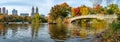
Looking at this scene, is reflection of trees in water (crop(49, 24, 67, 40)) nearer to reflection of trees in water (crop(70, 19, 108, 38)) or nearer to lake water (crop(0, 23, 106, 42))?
lake water (crop(0, 23, 106, 42))

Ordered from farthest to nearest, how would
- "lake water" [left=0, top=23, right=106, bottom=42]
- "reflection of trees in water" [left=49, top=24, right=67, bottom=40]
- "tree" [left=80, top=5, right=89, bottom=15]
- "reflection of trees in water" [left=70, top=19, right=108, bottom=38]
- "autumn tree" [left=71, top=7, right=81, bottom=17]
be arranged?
"autumn tree" [left=71, top=7, right=81, bottom=17], "tree" [left=80, top=5, right=89, bottom=15], "reflection of trees in water" [left=70, top=19, right=108, bottom=38], "reflection of trees in water" [left=49, top=24, right=67, bottom=40], "lake water" [left=0, top=23, right=106, bottom=42]

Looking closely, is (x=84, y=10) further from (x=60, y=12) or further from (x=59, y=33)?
(x=59, y=33)

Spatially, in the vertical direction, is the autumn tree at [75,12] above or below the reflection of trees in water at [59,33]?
above

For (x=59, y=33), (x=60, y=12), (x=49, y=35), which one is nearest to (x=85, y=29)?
(x=59, y=33)

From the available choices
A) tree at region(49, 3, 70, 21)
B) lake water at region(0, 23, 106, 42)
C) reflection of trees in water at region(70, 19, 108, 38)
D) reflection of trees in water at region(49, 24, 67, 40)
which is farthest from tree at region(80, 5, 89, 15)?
lake water at region(0, 23, 106, 42)

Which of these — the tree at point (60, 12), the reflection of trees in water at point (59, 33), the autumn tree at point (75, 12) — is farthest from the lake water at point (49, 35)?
the autumn tree at point (75, 12)

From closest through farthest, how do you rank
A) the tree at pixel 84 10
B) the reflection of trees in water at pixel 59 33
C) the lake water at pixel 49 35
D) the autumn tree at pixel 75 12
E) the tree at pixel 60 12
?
the lake water at pixel 49 35
the reflection of trees in water at pixel 59 33
the tree at pixel 84 10
the tree at pixel 60 12
the autumn tree at pixel 75 12

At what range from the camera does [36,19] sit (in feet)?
417

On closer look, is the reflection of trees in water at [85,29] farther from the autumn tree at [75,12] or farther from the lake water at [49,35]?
the autumn tree at [75,12]

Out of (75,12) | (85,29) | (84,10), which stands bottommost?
(85,29)

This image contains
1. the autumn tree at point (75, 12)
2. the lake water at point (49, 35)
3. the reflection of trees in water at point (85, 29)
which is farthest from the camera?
the autumn tree at point (75, 12)

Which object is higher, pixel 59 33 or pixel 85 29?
pixel 59 33

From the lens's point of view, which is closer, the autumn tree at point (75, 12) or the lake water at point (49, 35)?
the lake water at point (49, 35)

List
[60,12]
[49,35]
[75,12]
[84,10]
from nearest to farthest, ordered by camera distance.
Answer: [49,35]
[84,10]
[60,12]
[75,12]
